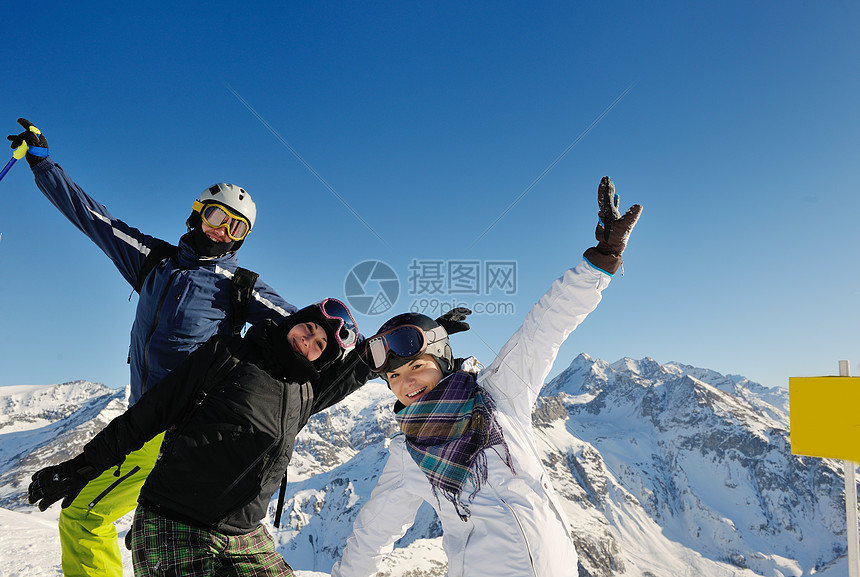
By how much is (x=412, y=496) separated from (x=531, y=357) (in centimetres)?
149

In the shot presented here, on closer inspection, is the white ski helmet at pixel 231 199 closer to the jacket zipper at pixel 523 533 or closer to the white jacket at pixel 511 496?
the white jacket at pixel 511 496

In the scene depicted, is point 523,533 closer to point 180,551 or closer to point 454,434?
point 454,434

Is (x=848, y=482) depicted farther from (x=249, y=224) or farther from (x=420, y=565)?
(x=420, y=565)

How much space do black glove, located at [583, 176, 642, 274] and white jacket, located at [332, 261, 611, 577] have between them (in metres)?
0.10

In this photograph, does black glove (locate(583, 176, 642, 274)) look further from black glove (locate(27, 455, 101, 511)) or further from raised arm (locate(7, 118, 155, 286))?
raised arm (locate(7, 118, 155, 286))

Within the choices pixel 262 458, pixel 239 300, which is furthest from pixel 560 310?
pixel 239 300

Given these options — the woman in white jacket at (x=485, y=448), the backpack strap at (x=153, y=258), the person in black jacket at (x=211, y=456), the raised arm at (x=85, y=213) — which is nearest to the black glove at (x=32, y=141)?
the raised arm at (x=85, y=213)

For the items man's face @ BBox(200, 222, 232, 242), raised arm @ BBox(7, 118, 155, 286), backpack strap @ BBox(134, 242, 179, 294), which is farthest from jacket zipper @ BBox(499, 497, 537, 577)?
A: raised arm @ BBox(7, 118, 155, 286)

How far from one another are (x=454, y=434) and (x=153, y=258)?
3.63m

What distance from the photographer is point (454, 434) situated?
363 centimetres

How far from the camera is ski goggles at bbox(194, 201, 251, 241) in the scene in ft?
16.9

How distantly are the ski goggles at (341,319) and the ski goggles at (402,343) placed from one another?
0.25 metres

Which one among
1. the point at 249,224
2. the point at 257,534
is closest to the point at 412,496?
the point at 257,534

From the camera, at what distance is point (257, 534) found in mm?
3961
